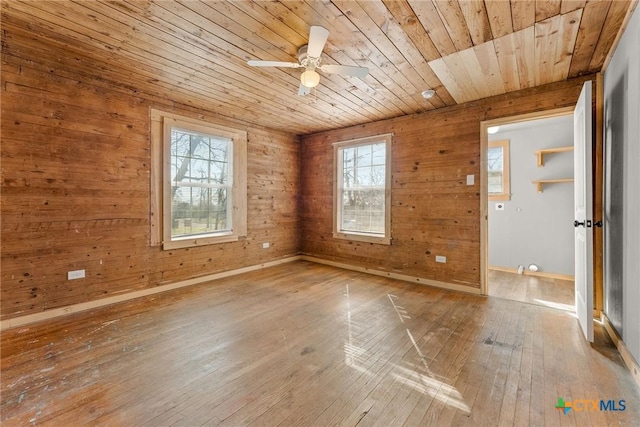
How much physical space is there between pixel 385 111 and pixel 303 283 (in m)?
2.84

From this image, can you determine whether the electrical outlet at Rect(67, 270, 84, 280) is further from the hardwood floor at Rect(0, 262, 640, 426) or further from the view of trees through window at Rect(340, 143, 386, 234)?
the view of trees through window at Rect(340, 143, 386, 234)

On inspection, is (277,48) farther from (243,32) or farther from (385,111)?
(385,111)

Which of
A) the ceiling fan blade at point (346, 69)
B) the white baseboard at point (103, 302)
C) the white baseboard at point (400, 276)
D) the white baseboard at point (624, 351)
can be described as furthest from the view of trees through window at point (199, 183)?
the white baseboard at point (624, 351)

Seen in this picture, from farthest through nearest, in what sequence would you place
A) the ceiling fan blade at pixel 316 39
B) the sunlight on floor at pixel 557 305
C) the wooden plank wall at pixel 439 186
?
1. the wooden plank wall at pixel 439 186
2. the sunlight on floor at pixel 557 305
3. the ceiling fan blade at pixel 316 39

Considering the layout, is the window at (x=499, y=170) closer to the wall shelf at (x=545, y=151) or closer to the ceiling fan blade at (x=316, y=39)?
the wall shelf at (x=545, y=151)

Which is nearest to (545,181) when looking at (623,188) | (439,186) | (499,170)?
(499,170)

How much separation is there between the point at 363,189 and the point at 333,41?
286cm

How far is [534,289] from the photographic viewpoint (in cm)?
381

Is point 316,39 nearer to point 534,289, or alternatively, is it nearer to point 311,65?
point 311,65

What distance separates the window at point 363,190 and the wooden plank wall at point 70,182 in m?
2.53

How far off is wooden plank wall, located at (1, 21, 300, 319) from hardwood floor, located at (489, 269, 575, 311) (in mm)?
4383

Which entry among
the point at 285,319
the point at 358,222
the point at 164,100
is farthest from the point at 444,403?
the point at 164,100

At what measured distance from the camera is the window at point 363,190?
4.53 meters
